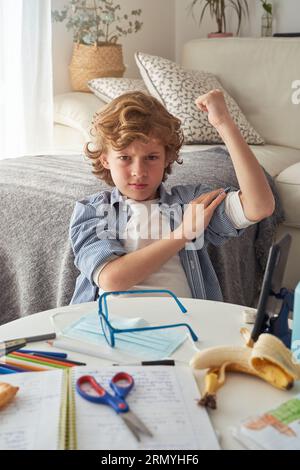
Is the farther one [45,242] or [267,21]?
[267,21]

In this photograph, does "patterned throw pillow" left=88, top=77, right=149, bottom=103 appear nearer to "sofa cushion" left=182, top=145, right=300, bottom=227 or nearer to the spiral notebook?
"sofa cushion" left=182, top=145, right=300, bottom=227

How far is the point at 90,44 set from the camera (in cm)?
327

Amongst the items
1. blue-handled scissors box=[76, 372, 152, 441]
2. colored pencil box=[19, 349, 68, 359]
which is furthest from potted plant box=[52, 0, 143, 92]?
blue-handled scissors box=[76, 372, 152, 441]

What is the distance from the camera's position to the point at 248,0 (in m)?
3.80

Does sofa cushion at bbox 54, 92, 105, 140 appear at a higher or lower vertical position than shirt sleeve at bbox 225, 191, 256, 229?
lower

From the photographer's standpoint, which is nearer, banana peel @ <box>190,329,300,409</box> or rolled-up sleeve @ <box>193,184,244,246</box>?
banana peel @ <box>190,329,300,409</box>

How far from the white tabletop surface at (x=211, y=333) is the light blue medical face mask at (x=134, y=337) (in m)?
0.02

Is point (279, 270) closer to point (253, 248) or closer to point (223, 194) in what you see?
point (223, 194)

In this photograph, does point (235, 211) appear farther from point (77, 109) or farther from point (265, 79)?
point (265, 79)

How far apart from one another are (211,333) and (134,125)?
549 mm

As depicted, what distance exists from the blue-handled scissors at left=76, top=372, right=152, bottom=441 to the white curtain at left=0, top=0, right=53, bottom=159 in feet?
6.93

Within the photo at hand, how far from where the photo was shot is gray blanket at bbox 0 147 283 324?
1832 mm

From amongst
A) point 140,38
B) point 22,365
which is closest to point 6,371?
point 22,365

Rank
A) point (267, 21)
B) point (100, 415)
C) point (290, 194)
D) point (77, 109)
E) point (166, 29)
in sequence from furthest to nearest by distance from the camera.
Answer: point (166, 29) < point (267, 21) < point (77, 109) < point (290, 194) < point (100, 415)
